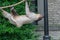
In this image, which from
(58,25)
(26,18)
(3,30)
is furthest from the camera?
(58,25)

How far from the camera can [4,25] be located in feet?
23.1

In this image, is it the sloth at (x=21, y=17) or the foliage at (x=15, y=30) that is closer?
the sloth at (x=21, y=17)

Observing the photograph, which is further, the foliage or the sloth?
the foliage

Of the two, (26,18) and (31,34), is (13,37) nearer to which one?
(31,34)

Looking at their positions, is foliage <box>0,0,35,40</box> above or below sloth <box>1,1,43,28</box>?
below

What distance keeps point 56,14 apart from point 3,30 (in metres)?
5.47

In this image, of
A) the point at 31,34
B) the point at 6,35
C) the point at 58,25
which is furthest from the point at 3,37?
the point at 58,25

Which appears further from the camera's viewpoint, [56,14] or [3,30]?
[56,14]

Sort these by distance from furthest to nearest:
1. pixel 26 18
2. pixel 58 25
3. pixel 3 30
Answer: pixel 58 25
pixel 3 30
pixel 26 18

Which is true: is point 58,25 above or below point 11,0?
below

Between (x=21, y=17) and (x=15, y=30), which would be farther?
(x=15, y=30)

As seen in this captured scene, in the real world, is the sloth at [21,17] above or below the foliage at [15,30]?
above

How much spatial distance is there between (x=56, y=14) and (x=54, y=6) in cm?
35

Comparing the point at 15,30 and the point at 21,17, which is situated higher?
the point at 21,17
